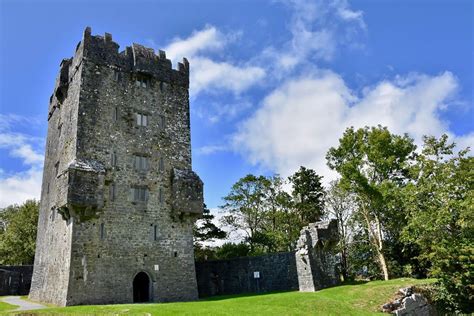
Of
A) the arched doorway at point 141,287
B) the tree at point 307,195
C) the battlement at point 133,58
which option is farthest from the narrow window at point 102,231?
the tree at point 307,195

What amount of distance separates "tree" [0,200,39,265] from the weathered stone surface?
1270 inches

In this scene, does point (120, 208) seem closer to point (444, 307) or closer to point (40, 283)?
point (40, 283)

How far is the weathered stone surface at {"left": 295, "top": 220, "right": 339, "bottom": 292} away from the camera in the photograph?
2383 cm

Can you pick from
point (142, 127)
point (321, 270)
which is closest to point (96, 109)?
point (142, 127)

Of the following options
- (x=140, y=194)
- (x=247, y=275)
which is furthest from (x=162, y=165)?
(x=247, y=275)

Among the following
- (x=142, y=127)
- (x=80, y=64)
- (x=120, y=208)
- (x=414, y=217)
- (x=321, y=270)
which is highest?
(x=80, y=64)

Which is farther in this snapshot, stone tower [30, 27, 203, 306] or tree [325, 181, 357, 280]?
tree [325, 181, 357, 280]

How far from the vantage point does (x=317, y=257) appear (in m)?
24.5

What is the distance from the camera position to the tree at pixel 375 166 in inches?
1185

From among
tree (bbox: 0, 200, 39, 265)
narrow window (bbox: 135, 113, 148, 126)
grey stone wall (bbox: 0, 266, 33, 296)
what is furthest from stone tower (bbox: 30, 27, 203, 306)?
tree (bbox: 0, 200, 39, 265)

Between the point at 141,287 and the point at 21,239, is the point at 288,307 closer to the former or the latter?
the point at 141,287

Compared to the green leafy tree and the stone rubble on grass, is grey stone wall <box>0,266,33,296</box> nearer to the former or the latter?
the green leafy tree

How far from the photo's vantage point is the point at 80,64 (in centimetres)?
2573

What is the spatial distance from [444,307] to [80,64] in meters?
26.6
